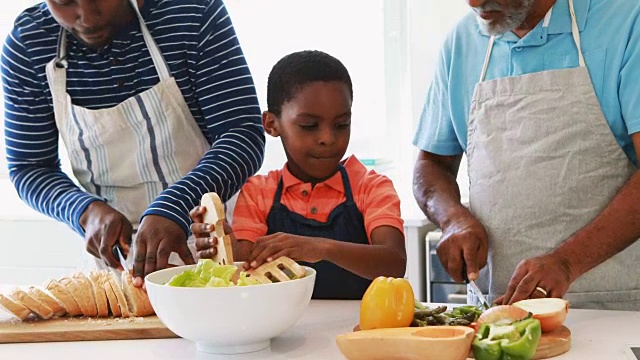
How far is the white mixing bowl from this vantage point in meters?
1.20

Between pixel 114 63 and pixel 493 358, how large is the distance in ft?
3.39

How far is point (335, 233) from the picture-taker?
178 centimetres

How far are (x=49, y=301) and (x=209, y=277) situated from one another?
15.4 inches

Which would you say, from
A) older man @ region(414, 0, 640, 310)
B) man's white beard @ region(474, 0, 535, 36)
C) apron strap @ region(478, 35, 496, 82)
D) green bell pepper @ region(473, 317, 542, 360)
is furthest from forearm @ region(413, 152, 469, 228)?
green bell pepper @ region(473, 317, 542, 360)

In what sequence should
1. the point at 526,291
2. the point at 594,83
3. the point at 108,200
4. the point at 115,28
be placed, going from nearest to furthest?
the point at 526,291, the point at 594,83, the point at 115,28, the point at 108,200

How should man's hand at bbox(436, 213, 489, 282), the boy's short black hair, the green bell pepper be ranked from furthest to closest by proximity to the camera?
the boy's short black hair → man's hand at bbox(436, 213, 489, 282) → the green bell pepper

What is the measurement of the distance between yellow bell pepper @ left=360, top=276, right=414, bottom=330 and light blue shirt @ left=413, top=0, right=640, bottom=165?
0.60 meters

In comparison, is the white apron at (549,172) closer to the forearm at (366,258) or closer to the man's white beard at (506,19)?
the man's white beard at (506,19)

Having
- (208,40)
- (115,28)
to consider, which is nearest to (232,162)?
(208,40)

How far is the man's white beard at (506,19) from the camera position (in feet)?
5.40

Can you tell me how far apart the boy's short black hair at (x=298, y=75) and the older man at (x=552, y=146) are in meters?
0.29

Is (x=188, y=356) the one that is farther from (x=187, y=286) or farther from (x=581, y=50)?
(x=581, y=50)

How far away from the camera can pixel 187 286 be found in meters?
1.25

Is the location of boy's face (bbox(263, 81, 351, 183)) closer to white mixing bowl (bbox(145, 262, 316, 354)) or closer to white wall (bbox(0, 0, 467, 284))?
white mixing bowl (bbox(145, 262, 316, 354))
